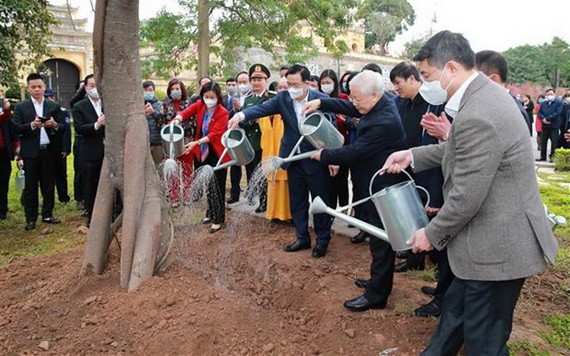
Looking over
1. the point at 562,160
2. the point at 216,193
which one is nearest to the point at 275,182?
the point at 216,193

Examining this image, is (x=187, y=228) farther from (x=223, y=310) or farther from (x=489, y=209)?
(x=489, y=209)

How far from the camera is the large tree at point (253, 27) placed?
1054 cm

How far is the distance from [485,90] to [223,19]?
10.5 meters

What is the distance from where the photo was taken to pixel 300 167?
4.57 meters

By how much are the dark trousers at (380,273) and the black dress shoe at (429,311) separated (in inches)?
9.2

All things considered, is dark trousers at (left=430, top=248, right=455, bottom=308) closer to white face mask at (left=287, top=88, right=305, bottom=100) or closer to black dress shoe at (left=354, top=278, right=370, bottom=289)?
black dress shoe at (left=354, top=278, right=370, bottom=289)

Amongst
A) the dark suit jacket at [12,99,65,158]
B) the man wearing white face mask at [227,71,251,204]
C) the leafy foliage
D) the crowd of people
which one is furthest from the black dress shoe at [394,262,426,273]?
the leafy foliage

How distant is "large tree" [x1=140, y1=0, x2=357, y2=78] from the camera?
10.5 metres

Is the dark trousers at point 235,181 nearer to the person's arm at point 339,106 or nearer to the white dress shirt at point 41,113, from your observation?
the white dress shirt at point 41,113

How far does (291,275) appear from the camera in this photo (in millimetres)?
3980

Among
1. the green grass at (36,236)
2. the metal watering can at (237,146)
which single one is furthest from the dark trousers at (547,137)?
the green grass at (36,236)

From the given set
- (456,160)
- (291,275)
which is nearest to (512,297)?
(456,160)

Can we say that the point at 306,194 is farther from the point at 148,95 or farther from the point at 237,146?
the point at 148,95

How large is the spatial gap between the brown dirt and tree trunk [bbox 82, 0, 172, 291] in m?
0.21
